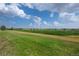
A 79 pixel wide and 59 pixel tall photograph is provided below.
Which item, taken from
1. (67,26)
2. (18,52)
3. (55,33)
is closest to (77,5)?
(67,26)

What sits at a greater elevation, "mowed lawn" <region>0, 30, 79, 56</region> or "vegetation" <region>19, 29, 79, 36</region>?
"vegetation" <region>19, 29, 79, 36</region>

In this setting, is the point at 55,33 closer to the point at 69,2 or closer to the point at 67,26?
the point at 67,26

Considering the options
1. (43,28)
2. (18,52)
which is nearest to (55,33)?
(43,28)

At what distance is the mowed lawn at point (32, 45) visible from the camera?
167 centimetres

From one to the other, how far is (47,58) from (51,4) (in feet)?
1.74

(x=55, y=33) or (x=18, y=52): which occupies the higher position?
(x=55, y=33)

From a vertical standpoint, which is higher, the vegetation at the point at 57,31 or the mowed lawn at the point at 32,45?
the vegetation at the point at 57,31

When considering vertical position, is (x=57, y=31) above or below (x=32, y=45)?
above

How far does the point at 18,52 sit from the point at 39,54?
206 millimetres

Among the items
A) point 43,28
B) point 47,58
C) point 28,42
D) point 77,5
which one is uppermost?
point 77,5

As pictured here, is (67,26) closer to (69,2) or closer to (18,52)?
(69,2)

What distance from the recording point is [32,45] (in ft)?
5.54

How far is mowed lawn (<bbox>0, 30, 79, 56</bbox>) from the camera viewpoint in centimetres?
167

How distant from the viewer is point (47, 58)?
167 cm
